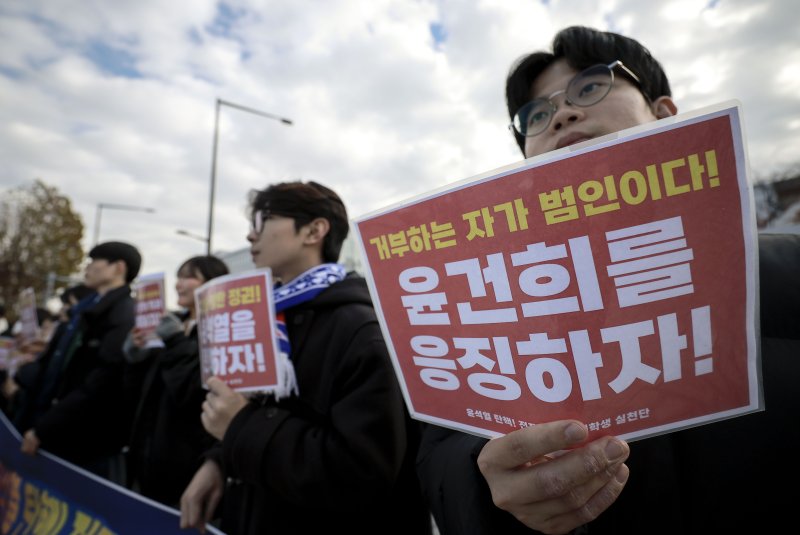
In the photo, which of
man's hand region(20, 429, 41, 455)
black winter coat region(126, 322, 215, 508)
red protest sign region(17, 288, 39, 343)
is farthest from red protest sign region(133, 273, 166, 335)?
red protest sign region(17, 288, 39, 343)

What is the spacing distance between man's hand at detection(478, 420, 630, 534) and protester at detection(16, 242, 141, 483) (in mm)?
3495

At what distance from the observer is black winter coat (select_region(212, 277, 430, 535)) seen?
5.24 ft

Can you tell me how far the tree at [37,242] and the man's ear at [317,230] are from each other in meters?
28.8

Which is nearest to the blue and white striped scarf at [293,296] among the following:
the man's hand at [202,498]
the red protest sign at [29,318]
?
the man's hand at [202,498]

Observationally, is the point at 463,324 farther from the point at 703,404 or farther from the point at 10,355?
the point at 10,355

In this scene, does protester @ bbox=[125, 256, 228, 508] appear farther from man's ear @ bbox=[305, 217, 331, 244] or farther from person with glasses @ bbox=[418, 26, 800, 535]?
person with glasses @ bbox=[418, 26, 800, 535]

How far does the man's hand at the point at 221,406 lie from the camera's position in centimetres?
174

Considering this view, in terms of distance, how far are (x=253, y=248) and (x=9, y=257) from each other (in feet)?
99.9

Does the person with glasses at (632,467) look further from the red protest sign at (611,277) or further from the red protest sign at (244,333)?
the red protest sign at (244,333)

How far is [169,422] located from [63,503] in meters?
0.72

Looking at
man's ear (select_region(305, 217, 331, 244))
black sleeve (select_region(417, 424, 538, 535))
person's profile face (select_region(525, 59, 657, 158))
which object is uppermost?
person's profile face (select_region(525, 59, 657, 158))

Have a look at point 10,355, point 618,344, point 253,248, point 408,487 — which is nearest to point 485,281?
point 618,344

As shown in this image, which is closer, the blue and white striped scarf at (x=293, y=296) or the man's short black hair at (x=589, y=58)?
the man's short black hair at (x=589, y=58)

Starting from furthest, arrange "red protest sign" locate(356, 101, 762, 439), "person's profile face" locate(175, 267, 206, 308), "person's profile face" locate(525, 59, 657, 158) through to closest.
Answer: "person's profile face" locate(175, 267, 206, 308), "person's profile face" locate(525, 59, 657, 158), "red protest sign" locate(356, 101, 762, 439)
